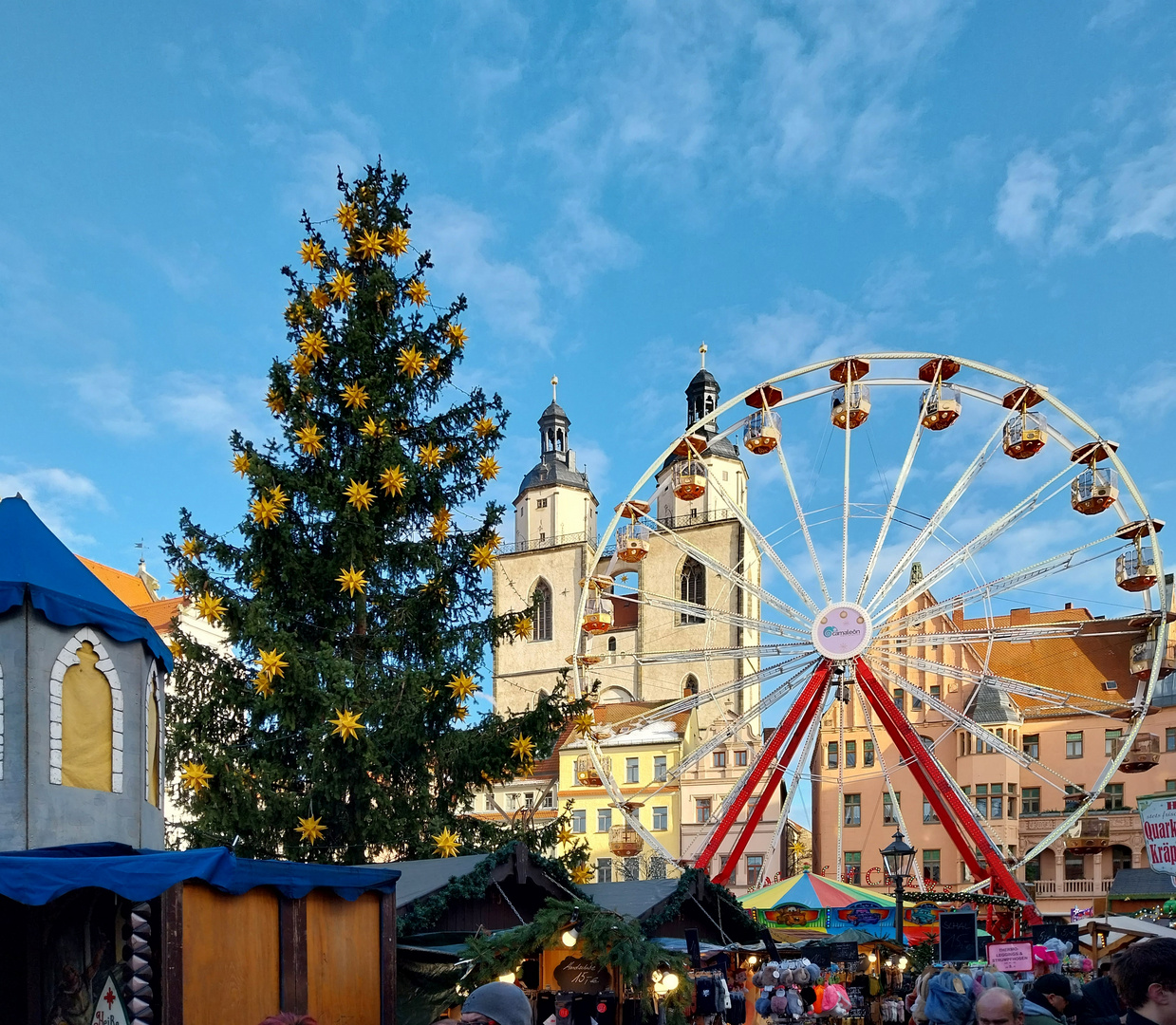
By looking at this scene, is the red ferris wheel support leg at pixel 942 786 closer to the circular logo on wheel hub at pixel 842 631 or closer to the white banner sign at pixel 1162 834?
the circular logo on wheel hub at pixel 842 631

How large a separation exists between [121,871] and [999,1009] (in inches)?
232

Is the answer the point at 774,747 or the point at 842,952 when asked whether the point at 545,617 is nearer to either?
the point at 774,747

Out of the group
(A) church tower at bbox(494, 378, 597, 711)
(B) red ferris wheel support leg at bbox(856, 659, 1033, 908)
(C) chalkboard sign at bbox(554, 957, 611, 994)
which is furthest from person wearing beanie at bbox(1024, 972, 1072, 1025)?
(A) church tower at bbox(494, 378, 597, 711)

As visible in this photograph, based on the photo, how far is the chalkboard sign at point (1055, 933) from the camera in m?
19.3

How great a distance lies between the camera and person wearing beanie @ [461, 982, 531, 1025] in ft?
14.0

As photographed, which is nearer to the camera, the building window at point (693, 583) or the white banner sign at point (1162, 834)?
the white banner sign at point (1162, 834)

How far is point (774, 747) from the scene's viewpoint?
28.8m

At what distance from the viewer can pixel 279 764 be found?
18141 millimetres

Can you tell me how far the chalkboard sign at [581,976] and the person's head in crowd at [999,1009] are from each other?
911 cm

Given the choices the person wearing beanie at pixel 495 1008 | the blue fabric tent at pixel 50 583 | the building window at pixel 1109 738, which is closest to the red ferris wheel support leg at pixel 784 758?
the blue fabric tent at pixel 50 583

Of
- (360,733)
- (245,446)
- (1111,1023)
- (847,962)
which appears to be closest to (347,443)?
(245,446)

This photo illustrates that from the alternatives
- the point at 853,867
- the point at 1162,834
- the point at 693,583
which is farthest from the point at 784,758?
the point at 693,583

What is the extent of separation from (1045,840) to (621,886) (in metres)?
14.3

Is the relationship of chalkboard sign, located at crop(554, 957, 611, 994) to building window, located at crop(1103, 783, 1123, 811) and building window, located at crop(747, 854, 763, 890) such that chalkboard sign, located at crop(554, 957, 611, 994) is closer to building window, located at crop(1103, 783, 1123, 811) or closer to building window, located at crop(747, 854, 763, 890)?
building window, located at crop(1103, 783, 1123, 811)
